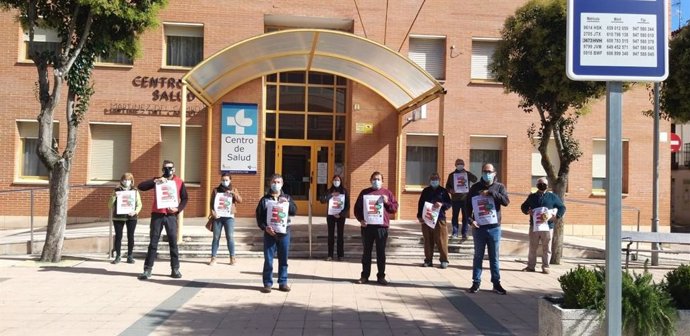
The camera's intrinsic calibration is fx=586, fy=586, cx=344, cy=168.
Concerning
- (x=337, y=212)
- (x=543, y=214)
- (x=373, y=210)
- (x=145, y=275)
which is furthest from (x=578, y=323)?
(x=337, y=212)

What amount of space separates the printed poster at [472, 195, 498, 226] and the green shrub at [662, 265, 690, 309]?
359 cm

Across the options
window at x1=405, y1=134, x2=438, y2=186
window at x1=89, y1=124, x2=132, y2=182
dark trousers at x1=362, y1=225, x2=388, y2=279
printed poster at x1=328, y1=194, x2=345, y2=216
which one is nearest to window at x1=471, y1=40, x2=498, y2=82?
window at x1=405, y1=134, x2=438, y2=186

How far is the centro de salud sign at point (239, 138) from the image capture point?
682 inches

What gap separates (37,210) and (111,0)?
→ 900cm

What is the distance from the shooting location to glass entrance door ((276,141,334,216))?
17.9m

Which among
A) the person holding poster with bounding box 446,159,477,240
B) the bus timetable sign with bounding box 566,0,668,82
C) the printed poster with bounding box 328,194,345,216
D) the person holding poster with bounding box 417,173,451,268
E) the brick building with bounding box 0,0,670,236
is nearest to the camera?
the bus timetable sign with bounding box 566,0,668,82

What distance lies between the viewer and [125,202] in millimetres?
11281

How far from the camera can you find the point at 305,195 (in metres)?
18.0

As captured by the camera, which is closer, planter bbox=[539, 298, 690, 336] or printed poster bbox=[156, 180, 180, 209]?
planter bbox=[539, 298, 690, 336]

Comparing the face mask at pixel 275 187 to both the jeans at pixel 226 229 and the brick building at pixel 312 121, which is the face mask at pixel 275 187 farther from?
Result: the brick building at pixel 312 121

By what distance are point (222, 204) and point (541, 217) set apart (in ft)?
19.8

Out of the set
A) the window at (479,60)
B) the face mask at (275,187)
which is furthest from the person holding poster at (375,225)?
the window at (479,60)

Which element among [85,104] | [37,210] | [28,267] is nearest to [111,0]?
[85,104]

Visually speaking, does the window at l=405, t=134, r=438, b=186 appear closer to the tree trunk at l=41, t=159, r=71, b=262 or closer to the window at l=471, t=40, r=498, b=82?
the window at l=471, t=40, r=498, b=82
